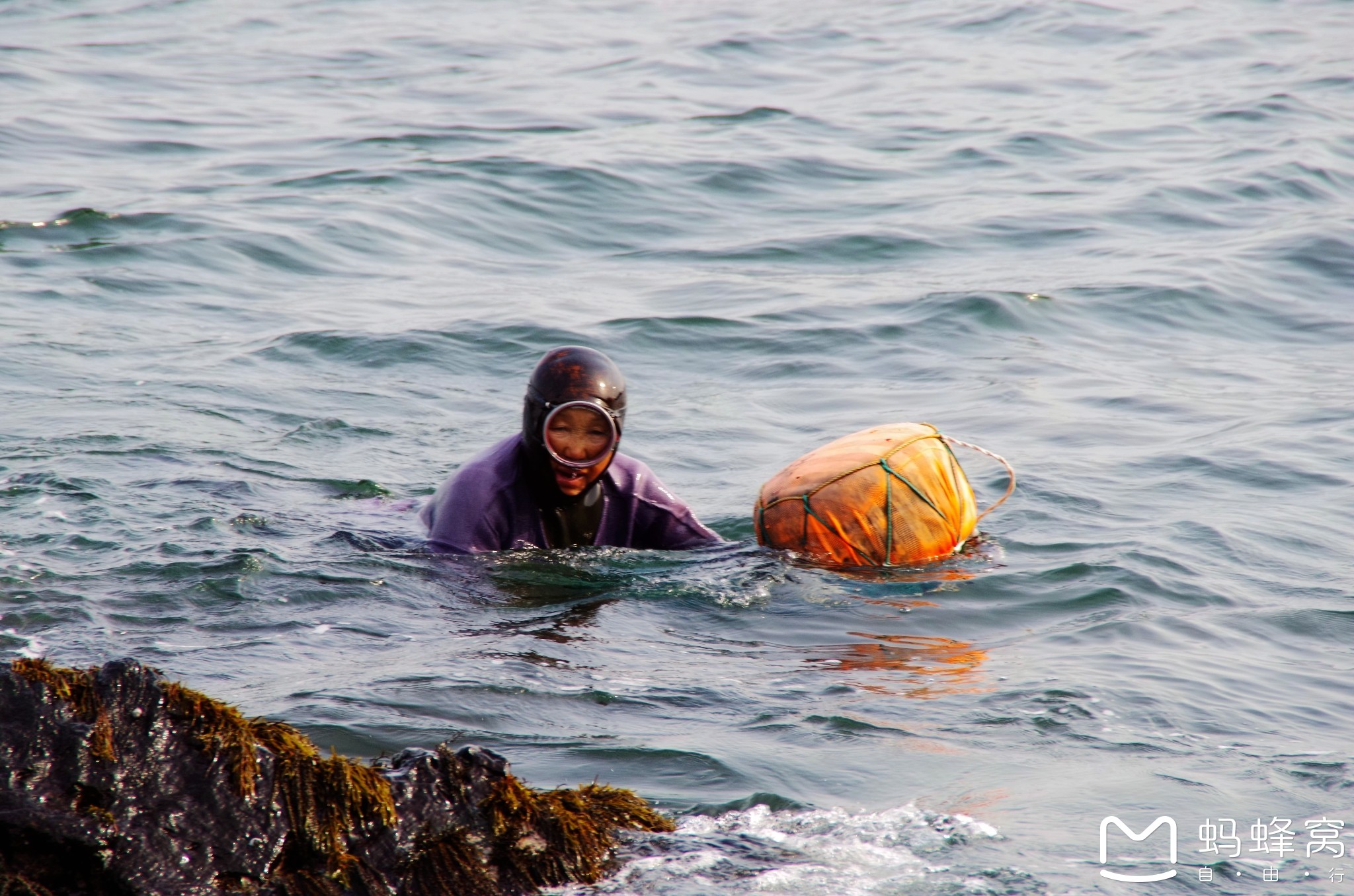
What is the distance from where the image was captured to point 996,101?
2014cm

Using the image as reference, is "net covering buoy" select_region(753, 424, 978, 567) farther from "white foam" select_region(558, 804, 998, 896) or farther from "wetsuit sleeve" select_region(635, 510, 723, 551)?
"white foam" select_region(558, 804, 998, 896)

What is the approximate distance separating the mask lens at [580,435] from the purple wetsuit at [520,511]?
319 millimetres

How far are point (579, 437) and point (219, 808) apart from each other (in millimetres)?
3165

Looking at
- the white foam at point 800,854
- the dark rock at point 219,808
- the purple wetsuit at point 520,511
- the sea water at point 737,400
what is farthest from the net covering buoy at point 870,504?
the dark rock at point 219,808

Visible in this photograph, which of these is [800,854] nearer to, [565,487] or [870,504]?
[870,504]

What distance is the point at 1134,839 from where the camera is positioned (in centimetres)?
432

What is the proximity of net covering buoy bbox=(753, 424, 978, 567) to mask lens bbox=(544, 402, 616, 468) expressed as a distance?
2.48ft

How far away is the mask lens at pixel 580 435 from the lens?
629 centimetres

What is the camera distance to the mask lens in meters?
6.29

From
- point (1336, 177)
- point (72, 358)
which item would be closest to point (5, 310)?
point (72, 358)

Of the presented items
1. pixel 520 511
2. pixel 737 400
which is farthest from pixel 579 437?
pixel 737 400

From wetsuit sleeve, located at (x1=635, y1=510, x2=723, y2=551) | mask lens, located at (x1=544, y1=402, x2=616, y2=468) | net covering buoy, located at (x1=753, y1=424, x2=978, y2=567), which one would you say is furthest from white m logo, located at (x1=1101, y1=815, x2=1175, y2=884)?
wetsuit sleeve, located at (x1=635, y1=510, x2=723, y2=551)

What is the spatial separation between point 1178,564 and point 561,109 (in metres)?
13.1

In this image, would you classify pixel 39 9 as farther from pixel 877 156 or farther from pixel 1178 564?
pixel 1178 564
